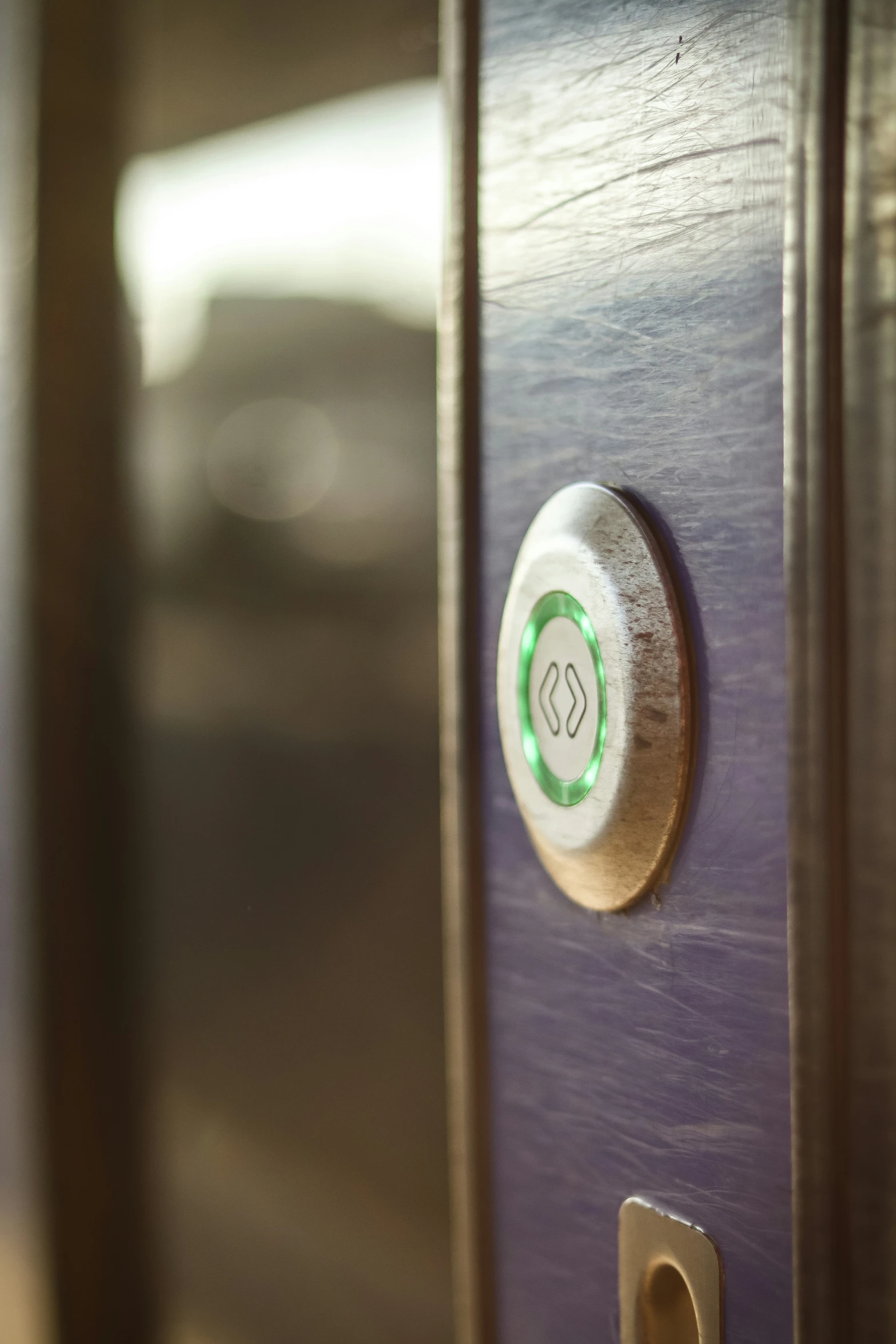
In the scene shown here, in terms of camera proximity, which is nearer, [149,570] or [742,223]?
[742,223]

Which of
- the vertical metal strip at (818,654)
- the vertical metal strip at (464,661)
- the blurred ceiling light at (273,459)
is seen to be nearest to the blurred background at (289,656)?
the blurred ceiling light at (273,459)

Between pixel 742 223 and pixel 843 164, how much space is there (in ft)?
0.18

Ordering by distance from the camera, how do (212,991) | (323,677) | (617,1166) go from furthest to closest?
(212,991) < (323,677) < (617,1166)

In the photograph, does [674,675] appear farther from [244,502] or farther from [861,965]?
[244,502]

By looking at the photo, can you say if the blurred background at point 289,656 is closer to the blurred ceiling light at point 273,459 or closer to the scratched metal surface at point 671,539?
the blurred ceiling light at point 273,459

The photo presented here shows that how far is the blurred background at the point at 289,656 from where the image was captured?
948 millimetres

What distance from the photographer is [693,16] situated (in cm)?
50

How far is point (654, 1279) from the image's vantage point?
1.82 ft

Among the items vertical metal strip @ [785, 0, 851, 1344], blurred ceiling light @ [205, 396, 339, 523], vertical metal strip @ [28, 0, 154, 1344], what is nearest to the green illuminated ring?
vertical metal strip @ [785, 0, 851, 1344]

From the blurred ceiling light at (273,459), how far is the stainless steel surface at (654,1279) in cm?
68

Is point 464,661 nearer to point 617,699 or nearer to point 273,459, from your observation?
point 617,699

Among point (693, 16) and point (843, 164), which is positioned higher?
point (693, 16)

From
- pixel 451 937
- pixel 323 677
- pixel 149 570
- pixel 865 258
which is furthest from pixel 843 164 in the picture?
pixel 149 570

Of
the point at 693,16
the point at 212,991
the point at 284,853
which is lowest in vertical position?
the point at 212,991
